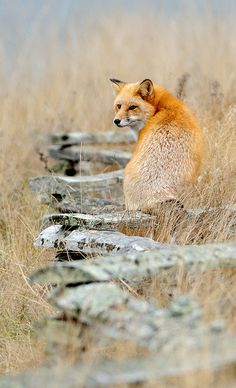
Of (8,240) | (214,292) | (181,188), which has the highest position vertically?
(214,292)

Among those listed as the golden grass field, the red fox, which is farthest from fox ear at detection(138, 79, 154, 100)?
the golden grass field

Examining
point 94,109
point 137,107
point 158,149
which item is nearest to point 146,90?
point 137,107

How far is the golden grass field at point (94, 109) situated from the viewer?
4.86m

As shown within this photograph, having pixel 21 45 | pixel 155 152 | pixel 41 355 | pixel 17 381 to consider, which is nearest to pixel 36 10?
pixel 21 45

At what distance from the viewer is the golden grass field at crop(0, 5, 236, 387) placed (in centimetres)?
486

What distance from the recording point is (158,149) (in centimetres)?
666

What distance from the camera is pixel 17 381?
3.23 metres

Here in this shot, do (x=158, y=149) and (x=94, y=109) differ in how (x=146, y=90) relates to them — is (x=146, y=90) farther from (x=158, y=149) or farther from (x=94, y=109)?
(x=94, y=109)

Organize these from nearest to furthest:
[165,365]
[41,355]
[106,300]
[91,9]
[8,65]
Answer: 1. [165,365]
2. [106,300]
3. [41,355]
4. [8,65]
5. [91,9]

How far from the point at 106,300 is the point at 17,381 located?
0.60m

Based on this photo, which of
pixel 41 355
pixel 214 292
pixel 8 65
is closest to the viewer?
pixel 214 292

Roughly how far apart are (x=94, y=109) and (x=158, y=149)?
171 inches

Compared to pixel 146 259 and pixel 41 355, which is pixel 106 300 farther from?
pixel 41 355

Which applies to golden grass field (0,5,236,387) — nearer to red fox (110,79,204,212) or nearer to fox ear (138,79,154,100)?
red fox (110,79,204,212)
